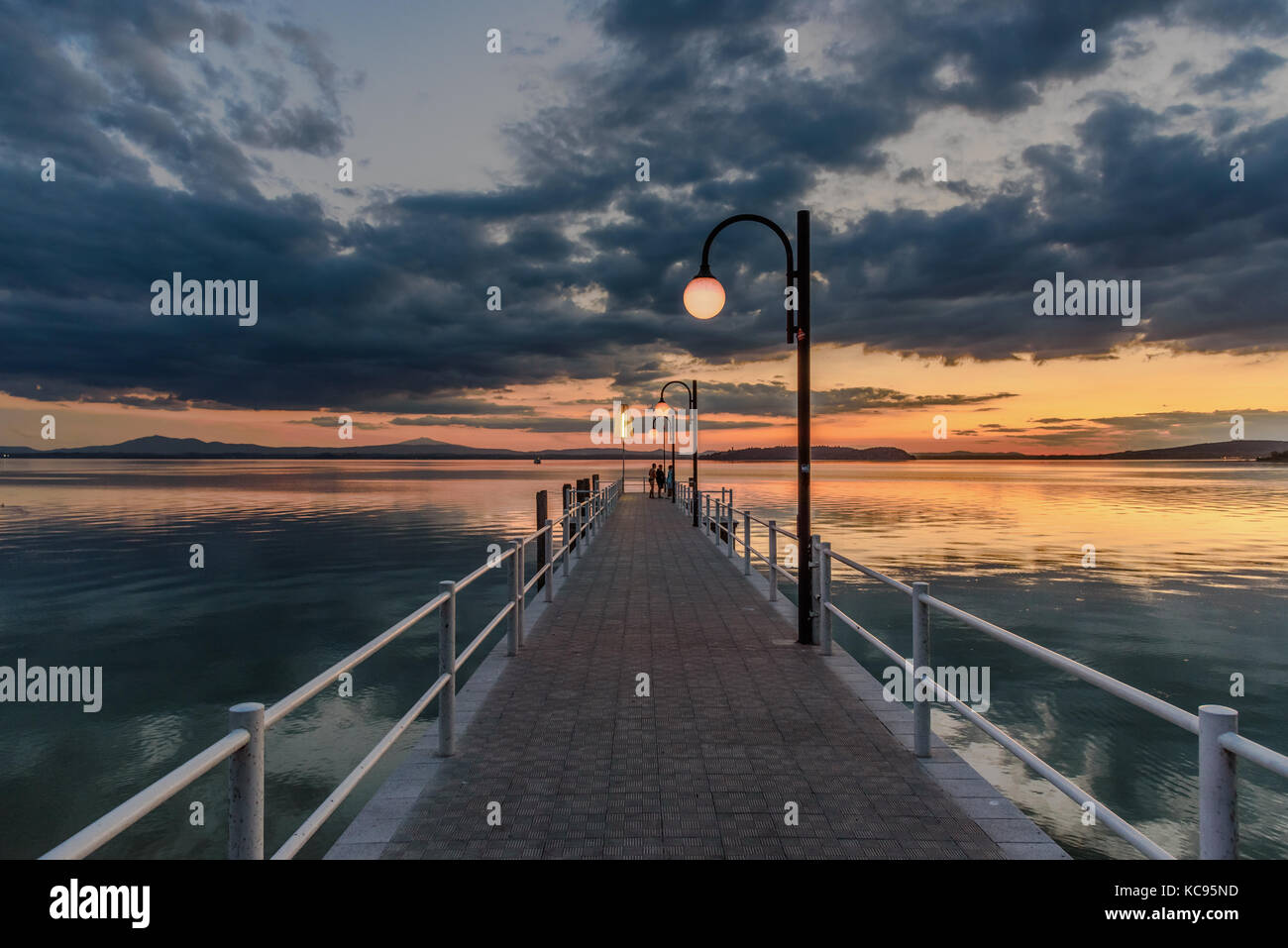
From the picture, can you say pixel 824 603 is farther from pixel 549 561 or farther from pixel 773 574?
pixel 549 561

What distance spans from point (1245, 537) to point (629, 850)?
38784 mm

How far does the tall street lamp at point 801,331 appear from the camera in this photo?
8.18 meters

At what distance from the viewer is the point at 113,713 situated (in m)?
10.8

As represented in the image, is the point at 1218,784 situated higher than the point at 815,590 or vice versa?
the point at 1218,784

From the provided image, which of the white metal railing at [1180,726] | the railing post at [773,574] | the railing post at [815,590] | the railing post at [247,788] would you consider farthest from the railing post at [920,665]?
the railing post at [773,574]

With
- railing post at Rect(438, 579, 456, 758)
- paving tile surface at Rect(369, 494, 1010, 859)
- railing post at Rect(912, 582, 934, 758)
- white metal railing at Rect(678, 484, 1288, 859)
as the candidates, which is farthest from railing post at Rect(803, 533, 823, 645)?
railing post at Rect(438, 579, 456, 758)

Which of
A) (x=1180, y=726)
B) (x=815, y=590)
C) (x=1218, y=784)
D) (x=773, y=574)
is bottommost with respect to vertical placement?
(x=773, y=574)

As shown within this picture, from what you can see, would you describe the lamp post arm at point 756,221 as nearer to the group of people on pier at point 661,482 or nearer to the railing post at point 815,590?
the railing post at point 815,590

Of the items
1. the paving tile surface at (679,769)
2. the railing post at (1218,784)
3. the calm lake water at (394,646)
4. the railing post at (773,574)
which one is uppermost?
the railing post at (1218,784)

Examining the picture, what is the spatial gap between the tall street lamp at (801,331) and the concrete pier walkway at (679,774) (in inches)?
22.9

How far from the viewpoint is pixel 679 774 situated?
15.5 feet

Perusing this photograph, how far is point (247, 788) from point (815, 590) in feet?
22.2

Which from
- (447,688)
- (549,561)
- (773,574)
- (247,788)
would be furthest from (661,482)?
(247,788)

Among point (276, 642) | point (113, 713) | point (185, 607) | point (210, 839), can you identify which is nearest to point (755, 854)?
point (210, 839)
